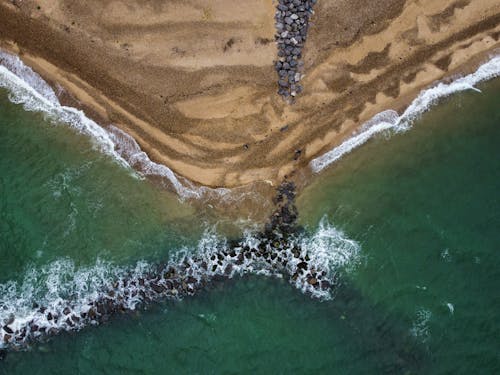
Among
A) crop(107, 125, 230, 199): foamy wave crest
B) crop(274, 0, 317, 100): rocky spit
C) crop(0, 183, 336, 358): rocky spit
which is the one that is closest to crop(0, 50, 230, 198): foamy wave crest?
crop(107, 125, 230, 199): foamy wave crest

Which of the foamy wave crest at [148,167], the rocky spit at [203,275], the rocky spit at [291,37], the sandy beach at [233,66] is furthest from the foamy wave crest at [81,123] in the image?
the rocky spit at [291,37]

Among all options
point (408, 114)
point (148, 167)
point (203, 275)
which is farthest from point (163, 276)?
point (408, 114)

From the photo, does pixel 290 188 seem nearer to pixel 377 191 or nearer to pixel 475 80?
pixel 377 191

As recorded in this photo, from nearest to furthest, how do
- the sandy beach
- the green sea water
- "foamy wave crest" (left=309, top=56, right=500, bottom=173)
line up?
1. the sandy beach
2. the green sea water
3. "foamy wave crest" (left=309, top=56, right=500, bottom=173)

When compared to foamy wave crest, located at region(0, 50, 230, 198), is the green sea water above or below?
below

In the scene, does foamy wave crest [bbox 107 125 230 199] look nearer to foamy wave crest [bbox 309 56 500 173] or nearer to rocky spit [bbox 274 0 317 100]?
foamy wave crest [bbox 309 56 500 173]

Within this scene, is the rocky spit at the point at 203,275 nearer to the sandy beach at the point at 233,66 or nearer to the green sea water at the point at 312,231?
the green sea water at the point at 312,231

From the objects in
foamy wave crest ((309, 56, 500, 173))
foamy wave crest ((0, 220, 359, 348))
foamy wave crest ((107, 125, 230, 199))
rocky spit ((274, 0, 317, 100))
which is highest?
rocky spit ((274, 0, 317, 100))
